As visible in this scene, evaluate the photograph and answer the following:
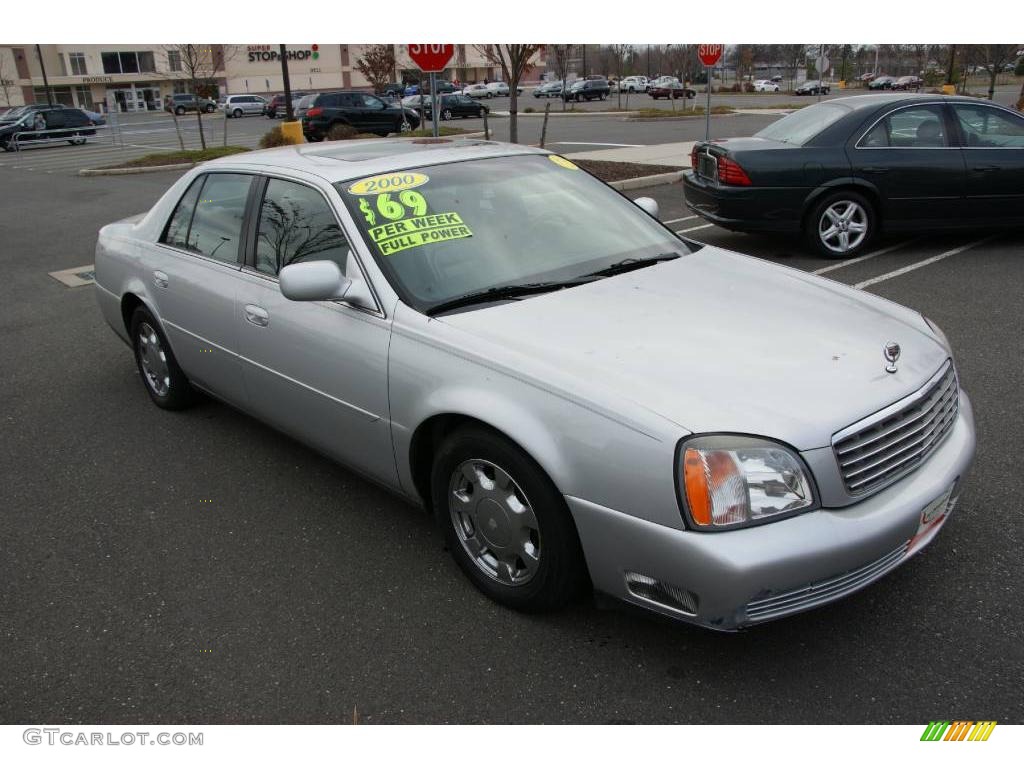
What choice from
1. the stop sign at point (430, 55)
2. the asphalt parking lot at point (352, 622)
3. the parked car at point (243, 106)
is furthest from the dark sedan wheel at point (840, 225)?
the parked car at point (243, 106)

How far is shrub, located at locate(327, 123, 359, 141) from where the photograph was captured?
25.4 meters

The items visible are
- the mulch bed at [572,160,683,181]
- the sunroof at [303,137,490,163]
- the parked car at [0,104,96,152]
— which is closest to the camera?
the sunroof at [303,137,490,163]

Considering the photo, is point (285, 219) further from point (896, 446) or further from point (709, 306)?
point (896, 446)

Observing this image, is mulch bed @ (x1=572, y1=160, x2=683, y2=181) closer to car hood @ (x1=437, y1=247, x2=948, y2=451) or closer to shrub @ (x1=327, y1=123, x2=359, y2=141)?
car hood @ (x1=437, y1=247, x2=948, y2=451)

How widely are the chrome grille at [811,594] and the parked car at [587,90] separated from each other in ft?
179


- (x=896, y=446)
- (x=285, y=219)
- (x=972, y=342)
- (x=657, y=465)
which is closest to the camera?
(x=657, y=465)

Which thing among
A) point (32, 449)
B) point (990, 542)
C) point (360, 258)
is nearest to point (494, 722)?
point (360, 258)

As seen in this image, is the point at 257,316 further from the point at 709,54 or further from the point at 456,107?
the point at 456,107

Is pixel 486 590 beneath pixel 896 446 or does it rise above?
beneath

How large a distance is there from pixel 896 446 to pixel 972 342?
352cm

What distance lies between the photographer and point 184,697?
8.84 feet

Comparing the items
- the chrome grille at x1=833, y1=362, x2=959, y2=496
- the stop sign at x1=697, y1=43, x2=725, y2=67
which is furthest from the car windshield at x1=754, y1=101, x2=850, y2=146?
the stop sign at x1=697, y1=43, x2=725, y2=67

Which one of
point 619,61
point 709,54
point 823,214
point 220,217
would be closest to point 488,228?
point 220,217

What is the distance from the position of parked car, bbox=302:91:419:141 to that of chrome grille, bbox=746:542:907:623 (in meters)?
27.4
